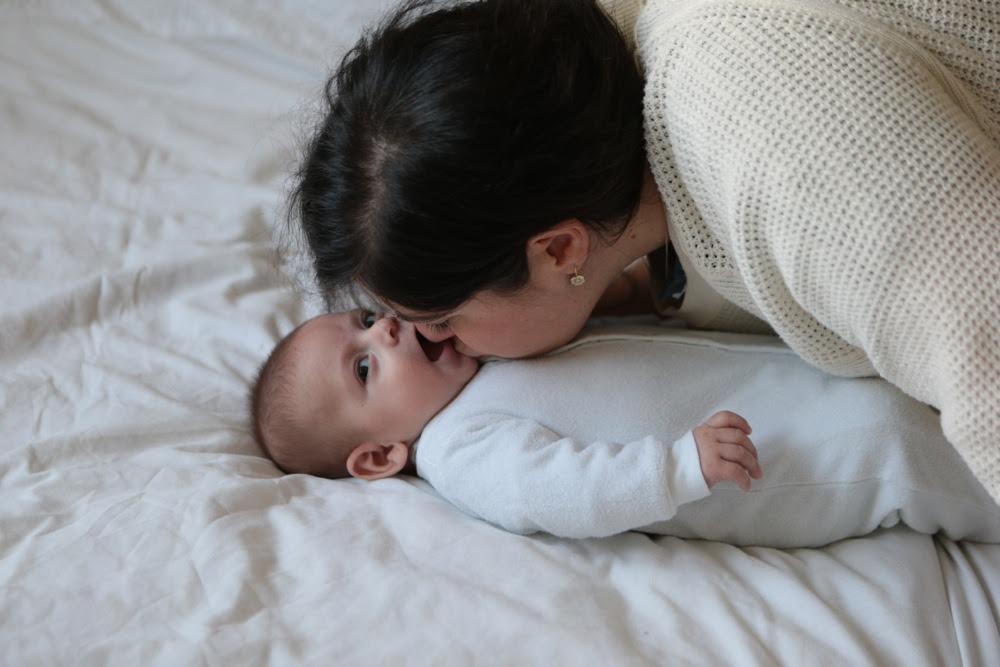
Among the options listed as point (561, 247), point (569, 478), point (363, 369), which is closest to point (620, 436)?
point (569, 478)

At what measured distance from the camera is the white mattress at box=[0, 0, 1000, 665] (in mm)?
862

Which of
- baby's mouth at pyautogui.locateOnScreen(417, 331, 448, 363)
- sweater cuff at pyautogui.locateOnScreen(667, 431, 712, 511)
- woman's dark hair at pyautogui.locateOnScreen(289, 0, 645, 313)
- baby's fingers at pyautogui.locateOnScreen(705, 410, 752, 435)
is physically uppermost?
woman's dark hair at pyautogui.locateOnScreen(289, 0, 645, 313)

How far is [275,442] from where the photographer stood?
3.77 feet

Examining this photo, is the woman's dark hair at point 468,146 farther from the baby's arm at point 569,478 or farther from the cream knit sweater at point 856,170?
the baby's arm at point 569,478

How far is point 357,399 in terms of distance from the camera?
114cm

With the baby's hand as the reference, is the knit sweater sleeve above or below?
below

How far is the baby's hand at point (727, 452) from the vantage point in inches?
36.3

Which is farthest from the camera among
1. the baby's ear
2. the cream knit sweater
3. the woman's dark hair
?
the baby's ear

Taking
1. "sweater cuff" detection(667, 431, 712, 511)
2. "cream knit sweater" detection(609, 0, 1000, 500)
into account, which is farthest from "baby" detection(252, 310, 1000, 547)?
"cream knit sweater" detection(609, 0, 1000, 500)

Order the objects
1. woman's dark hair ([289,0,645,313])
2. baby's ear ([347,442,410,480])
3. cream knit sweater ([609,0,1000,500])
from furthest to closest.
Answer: baby's ear ([347,442,410,480]) < woman's dark hair ([289,0,645,313]) < cream knit sweater ([609,0,1000,500])

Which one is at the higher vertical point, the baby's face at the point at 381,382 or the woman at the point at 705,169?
the woman at the point at 705,169

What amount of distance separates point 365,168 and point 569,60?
8.3 inches

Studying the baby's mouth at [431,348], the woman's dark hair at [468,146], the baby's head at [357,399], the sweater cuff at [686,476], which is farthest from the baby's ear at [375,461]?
the sweater cuff at [686,476]

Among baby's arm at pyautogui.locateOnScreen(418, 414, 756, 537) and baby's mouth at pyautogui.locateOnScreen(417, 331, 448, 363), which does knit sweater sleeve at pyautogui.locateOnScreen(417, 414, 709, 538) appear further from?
baby's mouth at pyautogui.locateOnScreen(417, 331, 448, 363)
